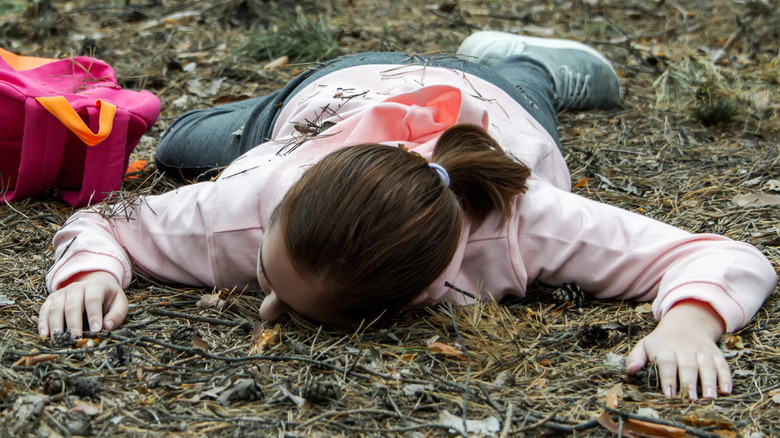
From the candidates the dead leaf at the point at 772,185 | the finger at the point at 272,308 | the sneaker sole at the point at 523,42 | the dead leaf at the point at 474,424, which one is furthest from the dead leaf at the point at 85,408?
the sneaker sole at the point at 523,42

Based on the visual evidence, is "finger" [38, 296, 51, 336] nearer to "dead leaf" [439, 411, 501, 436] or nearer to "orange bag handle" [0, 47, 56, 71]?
"dead leaf" [439, 411, 501, 436]

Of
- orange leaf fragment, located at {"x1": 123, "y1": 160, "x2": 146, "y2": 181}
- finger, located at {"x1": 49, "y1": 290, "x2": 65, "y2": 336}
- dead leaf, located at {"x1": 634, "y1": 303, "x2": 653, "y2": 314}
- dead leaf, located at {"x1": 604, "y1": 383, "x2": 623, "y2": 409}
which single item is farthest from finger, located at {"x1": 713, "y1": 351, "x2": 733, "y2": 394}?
orange leaf fragment, located at {"x1": 123, "y1": 160, "x2": 146, "y2": 181}

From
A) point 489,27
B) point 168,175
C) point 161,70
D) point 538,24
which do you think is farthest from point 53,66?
point 538,24

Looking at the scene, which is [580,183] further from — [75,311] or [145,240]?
[75,311]

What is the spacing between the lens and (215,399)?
181 cm

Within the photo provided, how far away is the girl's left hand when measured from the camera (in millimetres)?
1856

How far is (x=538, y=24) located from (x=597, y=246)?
3.86 m

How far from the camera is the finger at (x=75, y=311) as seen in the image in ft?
6.79

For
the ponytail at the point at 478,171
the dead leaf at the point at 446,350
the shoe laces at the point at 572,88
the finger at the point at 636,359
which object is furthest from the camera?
the shoe laces at the point at 572,88

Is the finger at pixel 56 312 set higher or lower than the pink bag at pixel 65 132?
lower

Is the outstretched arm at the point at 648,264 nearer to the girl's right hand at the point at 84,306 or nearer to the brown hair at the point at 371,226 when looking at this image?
the brown hair at the point at 371,226

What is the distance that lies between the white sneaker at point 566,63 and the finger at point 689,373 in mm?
2247

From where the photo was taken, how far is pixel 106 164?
9.70 feet

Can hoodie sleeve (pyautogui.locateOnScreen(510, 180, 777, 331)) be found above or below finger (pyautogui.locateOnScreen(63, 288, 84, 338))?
above
